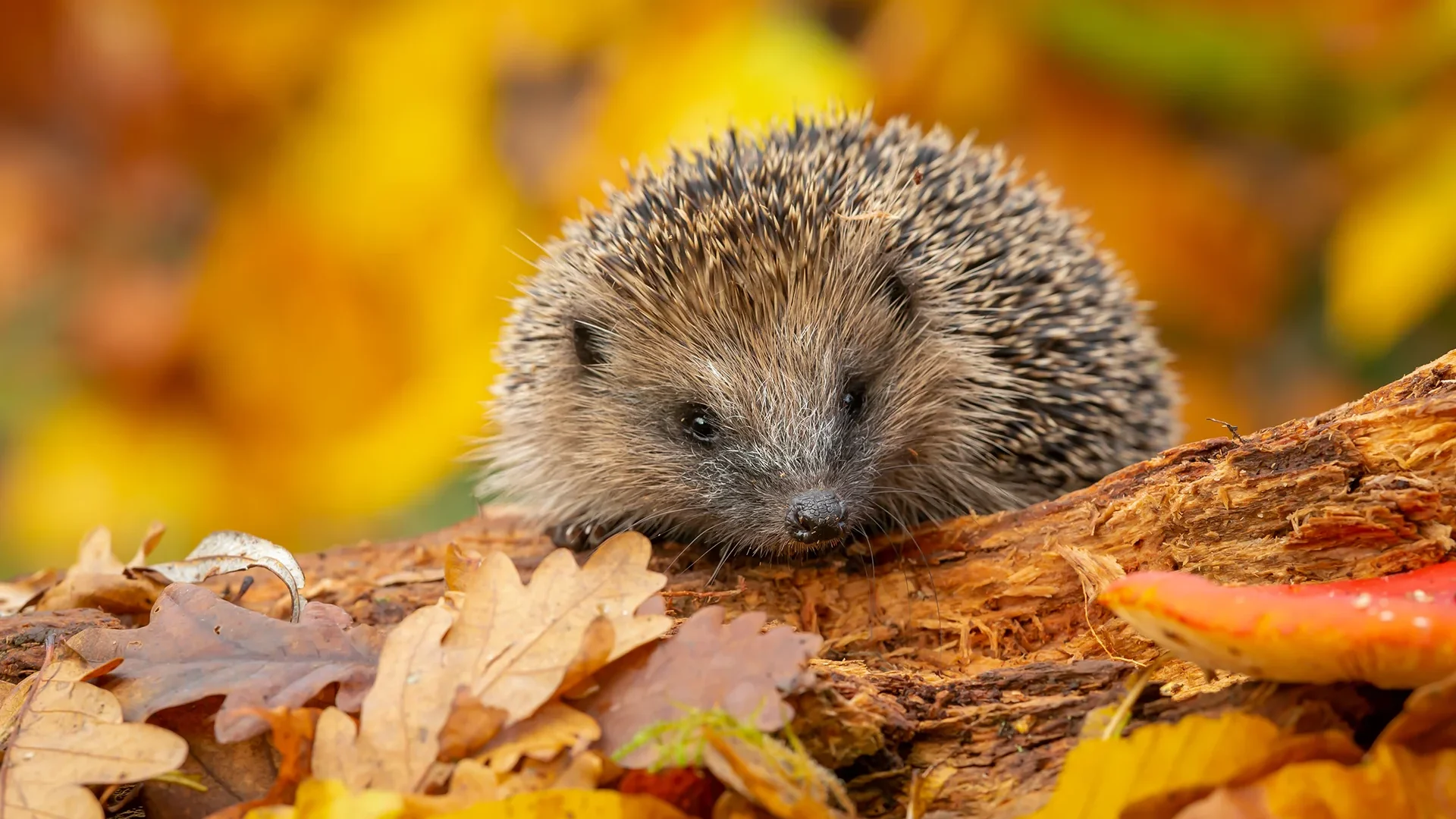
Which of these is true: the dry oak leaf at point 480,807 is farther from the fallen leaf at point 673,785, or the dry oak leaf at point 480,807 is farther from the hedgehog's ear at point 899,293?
the hedgehog's ear at point 899,293

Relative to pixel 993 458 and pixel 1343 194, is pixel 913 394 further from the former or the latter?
pixel 1343 194

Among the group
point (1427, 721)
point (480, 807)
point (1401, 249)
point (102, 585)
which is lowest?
→ point (102, 585)

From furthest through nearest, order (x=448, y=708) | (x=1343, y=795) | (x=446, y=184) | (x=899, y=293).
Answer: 1. (x=446, y=184)
2. (x=899, y=293)
3. (x=448, y=708)
4. (x=1343, y=795)

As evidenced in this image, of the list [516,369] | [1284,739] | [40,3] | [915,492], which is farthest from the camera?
[40,3]

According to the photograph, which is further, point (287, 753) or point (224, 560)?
point (224, 560)

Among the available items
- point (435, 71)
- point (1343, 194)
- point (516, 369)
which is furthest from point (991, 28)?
point (516, 369)

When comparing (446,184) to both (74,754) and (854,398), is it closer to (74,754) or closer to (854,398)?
(854,398)

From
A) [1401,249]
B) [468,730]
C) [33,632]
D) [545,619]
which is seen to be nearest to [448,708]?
[468,730]
